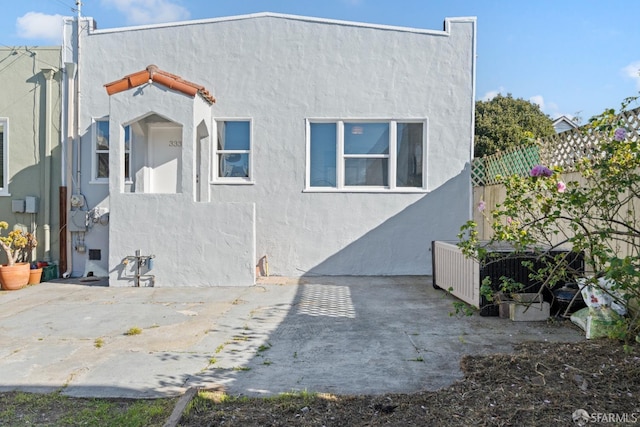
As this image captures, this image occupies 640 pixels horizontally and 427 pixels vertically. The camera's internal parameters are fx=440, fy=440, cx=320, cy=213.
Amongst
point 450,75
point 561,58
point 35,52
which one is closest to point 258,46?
point 450,75

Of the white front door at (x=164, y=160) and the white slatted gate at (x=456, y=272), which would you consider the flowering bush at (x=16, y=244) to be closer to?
the white front door at (x=164, y=160)

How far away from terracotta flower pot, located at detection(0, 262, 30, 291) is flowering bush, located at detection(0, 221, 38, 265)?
204 millimetres

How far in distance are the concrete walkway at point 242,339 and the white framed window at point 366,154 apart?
2.53m

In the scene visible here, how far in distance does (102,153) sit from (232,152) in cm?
269

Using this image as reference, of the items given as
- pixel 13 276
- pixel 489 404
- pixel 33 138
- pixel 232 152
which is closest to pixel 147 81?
pixel 232 152

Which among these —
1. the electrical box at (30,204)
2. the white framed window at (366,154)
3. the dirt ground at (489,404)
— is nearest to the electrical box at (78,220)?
the electrical box at (30,204)

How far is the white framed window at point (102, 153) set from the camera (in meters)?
8.94

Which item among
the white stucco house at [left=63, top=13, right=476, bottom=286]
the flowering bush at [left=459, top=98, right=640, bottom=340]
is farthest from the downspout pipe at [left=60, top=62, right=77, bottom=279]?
the flowering bush at [left=459, top=98, right=640, bottom=340]

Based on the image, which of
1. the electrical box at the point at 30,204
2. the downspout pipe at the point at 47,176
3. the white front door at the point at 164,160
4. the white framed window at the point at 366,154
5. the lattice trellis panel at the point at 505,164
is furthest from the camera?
the white front door at the point at 164,160

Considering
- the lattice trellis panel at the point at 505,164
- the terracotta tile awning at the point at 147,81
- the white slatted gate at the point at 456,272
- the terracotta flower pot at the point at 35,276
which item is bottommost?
the terracotta flower pot at the point at 35,276

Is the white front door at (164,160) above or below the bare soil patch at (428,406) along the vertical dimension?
above

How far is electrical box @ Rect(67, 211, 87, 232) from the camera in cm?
877

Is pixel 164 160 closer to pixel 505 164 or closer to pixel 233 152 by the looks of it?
pixel 233 152

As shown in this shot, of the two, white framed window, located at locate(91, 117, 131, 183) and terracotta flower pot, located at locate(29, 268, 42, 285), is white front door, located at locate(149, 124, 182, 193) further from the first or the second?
terracotta flower pot, located at locate(29, 268, 42, 285)
